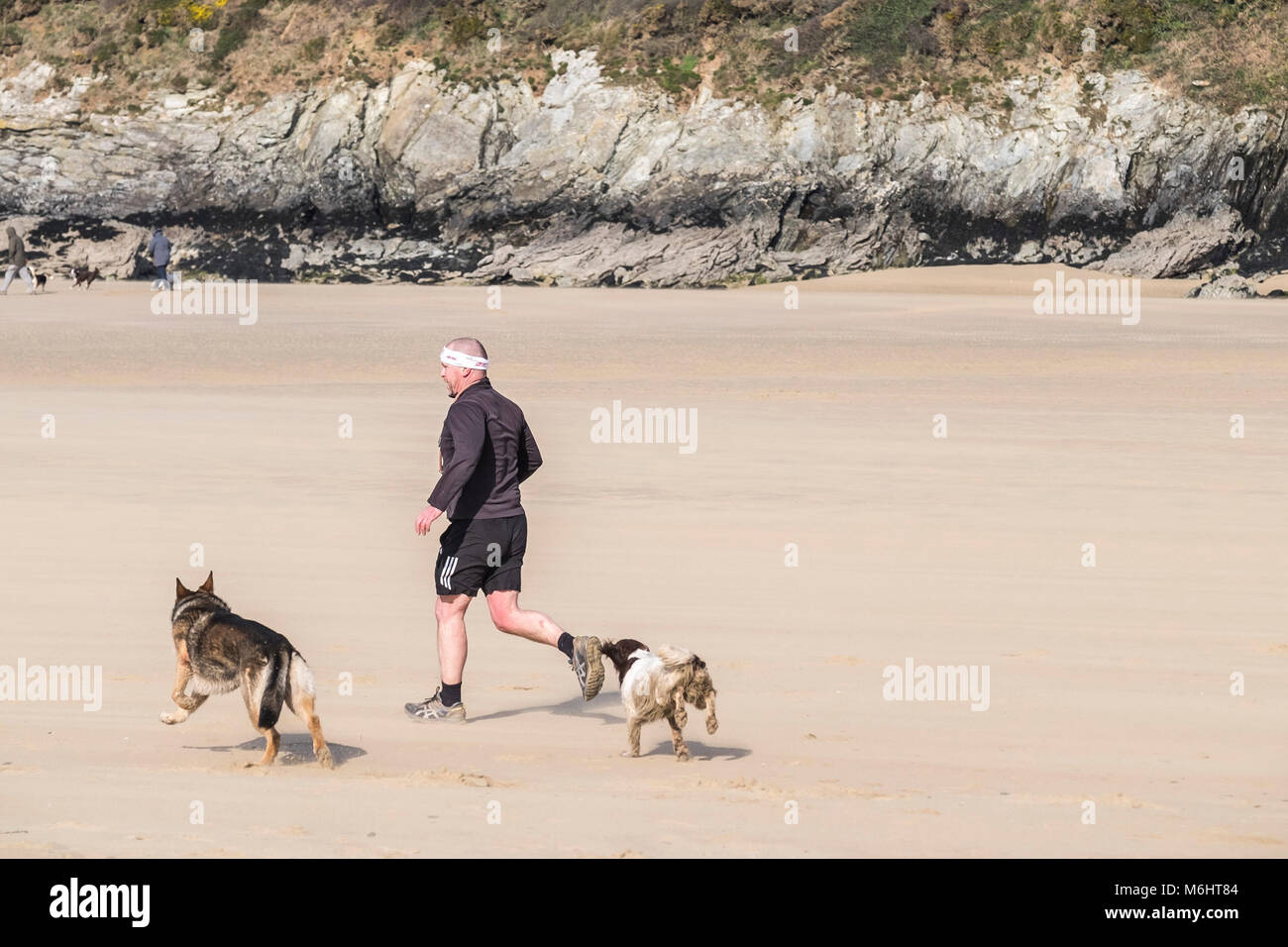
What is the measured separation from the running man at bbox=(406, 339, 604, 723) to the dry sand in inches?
13.7

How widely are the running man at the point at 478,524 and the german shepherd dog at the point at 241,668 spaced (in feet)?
3.01

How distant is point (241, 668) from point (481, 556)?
126 cm

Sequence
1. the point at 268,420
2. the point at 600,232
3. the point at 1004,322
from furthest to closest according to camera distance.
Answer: the point at 600,232
the point at 1004,322
the point at 268,420

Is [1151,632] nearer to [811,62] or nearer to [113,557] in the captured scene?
[113,557]

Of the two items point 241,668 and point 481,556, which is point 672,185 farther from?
point 241,668

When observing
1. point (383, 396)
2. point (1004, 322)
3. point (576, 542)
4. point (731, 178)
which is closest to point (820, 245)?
point (731, 178)

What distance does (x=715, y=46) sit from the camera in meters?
56.0

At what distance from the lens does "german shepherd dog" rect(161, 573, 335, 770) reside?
642 centimetres

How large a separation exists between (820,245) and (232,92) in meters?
20.0

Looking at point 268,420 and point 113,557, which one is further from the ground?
point 268,420

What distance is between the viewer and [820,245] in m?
52.7

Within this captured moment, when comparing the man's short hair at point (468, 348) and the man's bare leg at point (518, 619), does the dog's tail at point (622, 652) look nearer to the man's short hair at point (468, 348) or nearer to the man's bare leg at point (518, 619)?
the man's bare leg at point (518, 619)

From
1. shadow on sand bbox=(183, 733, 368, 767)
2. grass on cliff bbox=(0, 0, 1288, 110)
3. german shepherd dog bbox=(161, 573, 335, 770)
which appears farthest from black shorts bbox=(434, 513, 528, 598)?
grass on cliff bbox=(0, 0, 1288, 110)

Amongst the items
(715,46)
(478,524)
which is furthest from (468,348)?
(715,46)
